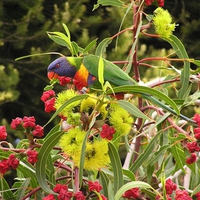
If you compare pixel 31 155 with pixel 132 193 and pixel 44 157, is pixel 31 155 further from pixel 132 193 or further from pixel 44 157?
pixel 132 193

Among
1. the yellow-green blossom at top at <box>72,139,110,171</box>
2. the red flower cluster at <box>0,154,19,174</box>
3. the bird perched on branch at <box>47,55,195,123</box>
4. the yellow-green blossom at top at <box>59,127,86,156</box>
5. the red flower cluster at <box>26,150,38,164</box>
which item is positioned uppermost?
the bird perched on branch at <box>47,55,195,123</box>

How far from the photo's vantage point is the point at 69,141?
696mm

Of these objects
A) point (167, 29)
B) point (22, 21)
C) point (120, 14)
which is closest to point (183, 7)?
point (120, 14)

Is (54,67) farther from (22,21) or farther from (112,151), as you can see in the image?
(22,21)

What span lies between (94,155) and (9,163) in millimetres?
123

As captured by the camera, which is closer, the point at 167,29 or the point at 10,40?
the point at 167,29

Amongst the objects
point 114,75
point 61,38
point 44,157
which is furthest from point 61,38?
point 44,157

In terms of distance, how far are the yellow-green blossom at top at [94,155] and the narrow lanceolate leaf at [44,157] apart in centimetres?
5

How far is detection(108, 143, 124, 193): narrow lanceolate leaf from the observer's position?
741mm

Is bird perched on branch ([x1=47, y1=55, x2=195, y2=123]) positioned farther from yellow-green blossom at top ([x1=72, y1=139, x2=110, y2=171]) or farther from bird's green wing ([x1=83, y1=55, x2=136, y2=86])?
yellow-green blossom at top ([x1=72, y1=139, x2=110, y2=171])

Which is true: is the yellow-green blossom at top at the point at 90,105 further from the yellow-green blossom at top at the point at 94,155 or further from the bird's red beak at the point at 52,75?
the bird's red beak at the point at 52,75

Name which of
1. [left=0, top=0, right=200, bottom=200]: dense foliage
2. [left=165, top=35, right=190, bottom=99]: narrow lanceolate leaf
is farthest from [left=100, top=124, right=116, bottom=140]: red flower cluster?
[left=165, top=35, right=190, bottom=99]: narrow lanceolate leaf

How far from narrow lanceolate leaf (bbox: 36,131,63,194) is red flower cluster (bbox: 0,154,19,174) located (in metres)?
0.04

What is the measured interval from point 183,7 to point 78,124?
3.80m
